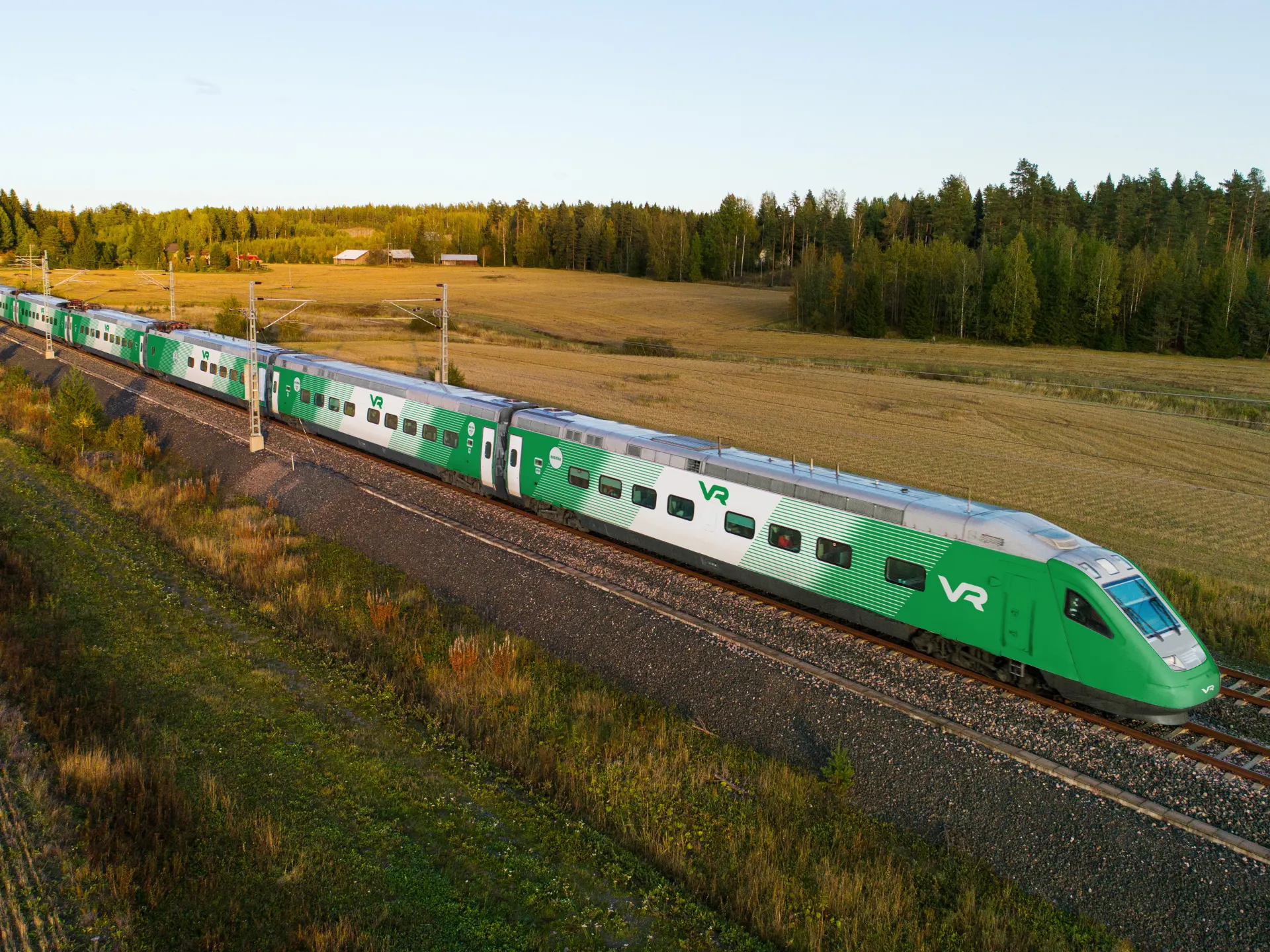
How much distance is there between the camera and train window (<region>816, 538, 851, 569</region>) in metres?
16.5

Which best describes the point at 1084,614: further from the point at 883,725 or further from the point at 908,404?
the point at 908,404

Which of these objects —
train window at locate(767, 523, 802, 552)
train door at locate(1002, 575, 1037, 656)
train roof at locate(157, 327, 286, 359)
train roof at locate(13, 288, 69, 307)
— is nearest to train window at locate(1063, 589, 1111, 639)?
train door at locate(1002, 575, 1037, 656)

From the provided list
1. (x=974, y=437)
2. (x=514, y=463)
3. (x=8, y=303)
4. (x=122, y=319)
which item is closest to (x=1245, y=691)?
(x=514, y=463)

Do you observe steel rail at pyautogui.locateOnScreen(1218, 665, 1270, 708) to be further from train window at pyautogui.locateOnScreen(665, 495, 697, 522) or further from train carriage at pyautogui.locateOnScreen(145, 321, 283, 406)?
train carriage at pyautogui.locateOnScreen(145, 321, 283, 406)

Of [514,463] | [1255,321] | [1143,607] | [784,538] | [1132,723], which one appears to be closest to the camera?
[1143,607]

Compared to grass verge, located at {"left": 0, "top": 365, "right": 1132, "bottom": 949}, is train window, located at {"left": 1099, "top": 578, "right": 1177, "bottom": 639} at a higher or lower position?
higher

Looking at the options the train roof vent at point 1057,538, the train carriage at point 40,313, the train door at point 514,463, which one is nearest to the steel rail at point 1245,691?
the train roof vent at point 1057,538

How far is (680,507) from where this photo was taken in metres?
19.5

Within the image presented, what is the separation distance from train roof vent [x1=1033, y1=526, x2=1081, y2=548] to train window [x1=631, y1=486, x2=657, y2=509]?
826 cm

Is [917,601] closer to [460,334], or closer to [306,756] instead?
[306,756]

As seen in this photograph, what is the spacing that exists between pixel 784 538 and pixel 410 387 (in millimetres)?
14811

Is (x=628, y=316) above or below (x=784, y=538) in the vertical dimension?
above

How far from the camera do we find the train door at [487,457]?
2436 cm

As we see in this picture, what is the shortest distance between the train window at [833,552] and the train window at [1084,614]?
3922 millimetres
